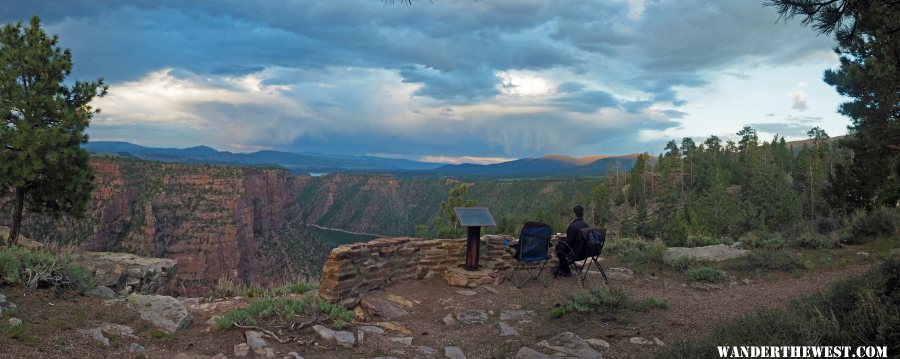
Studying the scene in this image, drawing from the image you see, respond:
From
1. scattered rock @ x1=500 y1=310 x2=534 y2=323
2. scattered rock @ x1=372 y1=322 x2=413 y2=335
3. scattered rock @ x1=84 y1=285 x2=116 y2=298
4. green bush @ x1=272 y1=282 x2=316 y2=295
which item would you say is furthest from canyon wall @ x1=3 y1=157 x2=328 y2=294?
scattered rock @ x1=500 y1=310 x2=534 y2=323

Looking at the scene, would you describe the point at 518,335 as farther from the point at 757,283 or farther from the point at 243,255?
the point at 243,255

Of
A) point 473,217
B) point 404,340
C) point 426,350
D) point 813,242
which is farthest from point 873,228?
point 404,340

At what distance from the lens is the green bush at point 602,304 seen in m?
6.72

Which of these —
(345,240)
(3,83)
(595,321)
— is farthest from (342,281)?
(345,240)

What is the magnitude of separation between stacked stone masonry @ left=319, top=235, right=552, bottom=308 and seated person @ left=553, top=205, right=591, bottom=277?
42.7 inches

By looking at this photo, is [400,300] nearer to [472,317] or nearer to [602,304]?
[472,317]

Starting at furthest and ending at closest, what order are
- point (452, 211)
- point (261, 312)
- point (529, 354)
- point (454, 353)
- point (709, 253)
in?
point (452, 211)
point (709, 253)
point (261, 312)
point (454, 353)
point (529, 354)

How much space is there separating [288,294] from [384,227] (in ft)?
341

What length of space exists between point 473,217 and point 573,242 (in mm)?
1958

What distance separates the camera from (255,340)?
17.6 ft

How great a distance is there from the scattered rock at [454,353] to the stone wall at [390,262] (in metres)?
2.14

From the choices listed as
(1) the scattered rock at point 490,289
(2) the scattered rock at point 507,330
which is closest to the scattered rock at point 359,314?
(2) the scattered rock at point 507,330

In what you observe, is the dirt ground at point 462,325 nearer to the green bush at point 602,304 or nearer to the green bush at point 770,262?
the green bush at point 602,304

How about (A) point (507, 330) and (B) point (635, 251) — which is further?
(B) point (635, 251)
